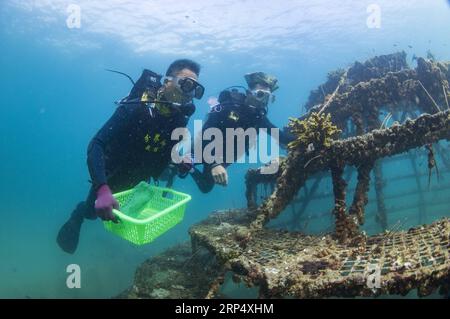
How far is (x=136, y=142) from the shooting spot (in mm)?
6359

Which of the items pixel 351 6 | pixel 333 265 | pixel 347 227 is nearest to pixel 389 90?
pixel 347 227

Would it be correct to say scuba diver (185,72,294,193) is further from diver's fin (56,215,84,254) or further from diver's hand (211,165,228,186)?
diver's fin (56,215,84,254)

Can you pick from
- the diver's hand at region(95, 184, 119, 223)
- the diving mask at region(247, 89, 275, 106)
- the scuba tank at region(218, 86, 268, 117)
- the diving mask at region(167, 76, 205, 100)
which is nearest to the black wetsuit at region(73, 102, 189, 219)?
the diving mask at region(167, 76, 205, 100)

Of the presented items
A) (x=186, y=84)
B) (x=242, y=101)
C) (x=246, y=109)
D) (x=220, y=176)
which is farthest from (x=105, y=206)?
(x=242, y=101)

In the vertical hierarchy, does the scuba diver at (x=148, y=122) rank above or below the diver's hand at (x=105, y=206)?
above

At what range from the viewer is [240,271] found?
457cm

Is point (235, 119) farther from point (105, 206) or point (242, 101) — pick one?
point (105, 206)

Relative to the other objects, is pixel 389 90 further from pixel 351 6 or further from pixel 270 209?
pixel 351 6

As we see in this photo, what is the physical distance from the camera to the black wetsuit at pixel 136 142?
19.9ft

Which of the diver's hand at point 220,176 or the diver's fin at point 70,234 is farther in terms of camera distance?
the diver's fin at point 70,234

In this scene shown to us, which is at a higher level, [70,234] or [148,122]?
[148,122]

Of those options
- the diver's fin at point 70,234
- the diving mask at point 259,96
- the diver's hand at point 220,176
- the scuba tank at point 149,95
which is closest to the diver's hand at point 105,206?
the scuba tank at point 149,95

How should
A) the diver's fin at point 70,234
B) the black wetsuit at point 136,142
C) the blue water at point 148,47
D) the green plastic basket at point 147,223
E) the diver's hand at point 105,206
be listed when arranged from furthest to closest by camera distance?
1. the blue water at point 148,47
2. the diver's fin at point 70,234
3. the black wetsuit at point 136,142
4. the diver's hand at point 105,206
5. the green plastic basket at point 147,223

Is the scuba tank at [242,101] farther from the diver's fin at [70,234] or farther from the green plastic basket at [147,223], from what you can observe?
the diver's fin at [70,234]
